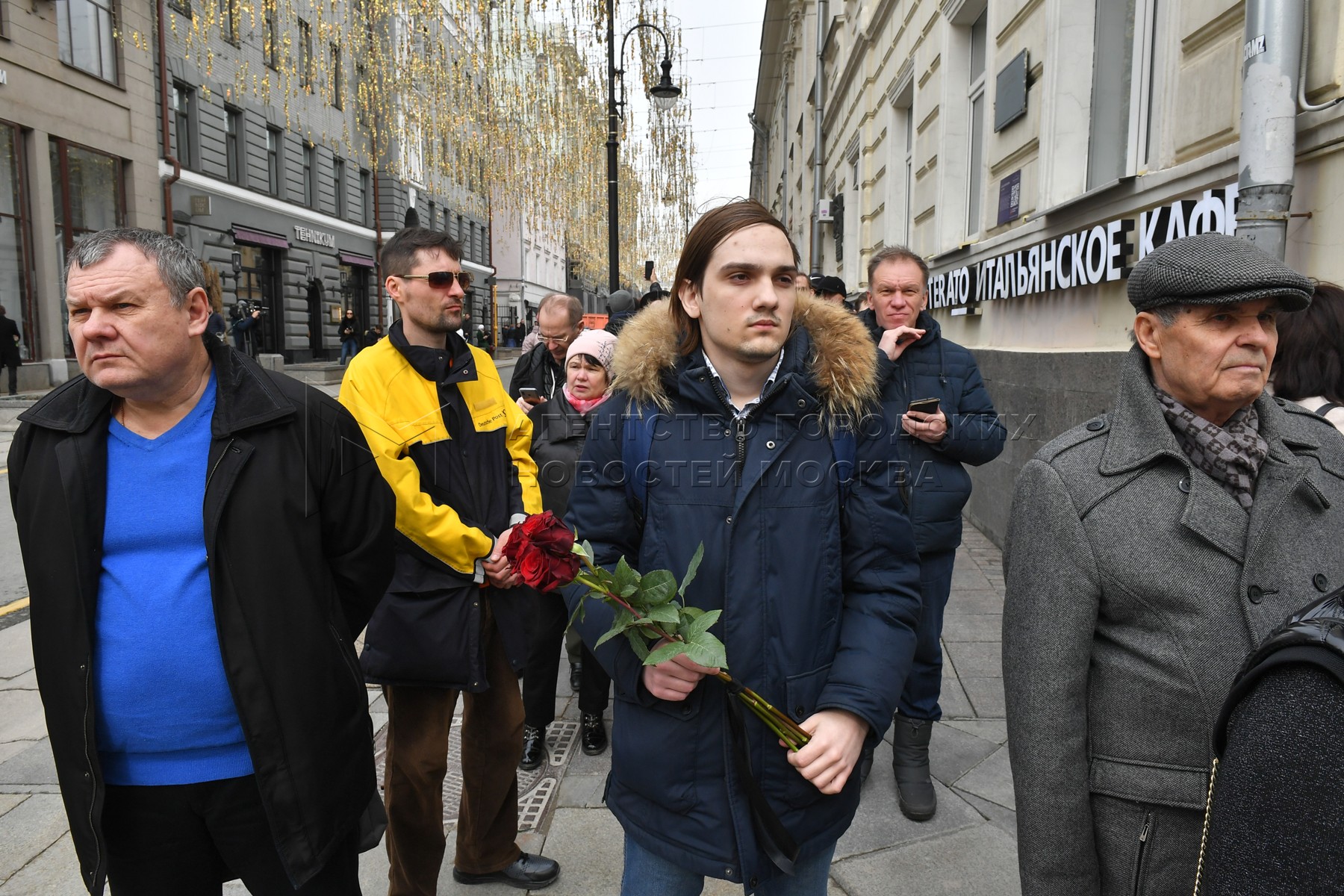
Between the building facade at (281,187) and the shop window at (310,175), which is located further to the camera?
the shop window at (310,175)

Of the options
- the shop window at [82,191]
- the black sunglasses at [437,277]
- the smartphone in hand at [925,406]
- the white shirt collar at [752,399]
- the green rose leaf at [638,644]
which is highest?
the shop window at [82,191]

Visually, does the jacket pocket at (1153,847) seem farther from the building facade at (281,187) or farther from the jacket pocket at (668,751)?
the building facade at (281,187)

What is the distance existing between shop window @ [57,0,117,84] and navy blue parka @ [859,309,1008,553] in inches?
840

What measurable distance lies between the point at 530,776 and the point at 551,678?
41 centimetres

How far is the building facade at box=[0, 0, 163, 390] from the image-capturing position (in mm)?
17172

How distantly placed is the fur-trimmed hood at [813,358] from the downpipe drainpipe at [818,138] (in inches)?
631

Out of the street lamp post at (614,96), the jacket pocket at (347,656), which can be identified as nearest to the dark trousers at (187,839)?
the jacket pocket at (347,656)

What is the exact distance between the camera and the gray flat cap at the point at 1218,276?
155 cm

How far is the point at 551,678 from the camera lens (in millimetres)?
3830

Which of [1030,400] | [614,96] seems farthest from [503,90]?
[1030,400]

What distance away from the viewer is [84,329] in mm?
1835

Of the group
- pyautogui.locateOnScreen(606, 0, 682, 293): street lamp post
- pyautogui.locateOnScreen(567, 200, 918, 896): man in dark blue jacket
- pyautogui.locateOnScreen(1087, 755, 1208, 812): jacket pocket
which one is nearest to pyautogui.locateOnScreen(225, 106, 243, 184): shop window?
pyautogui.locateOnScreen(606, 0, 682, 293): street lamp post

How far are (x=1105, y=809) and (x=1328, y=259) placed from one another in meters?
2.89

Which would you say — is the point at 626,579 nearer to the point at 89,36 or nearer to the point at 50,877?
the point at 50,877
